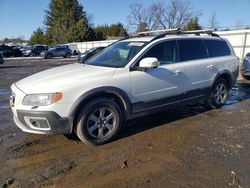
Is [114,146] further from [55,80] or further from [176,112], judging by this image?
[176,112]

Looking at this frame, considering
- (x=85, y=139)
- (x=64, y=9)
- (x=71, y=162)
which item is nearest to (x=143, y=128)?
(x=85, y=139)

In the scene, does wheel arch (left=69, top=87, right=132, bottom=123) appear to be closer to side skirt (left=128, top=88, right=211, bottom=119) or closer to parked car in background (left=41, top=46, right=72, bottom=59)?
side skirt (left=128, top=88, right=211, bottom=119)

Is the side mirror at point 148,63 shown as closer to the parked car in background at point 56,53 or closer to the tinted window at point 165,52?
the tinted window at point 165,52

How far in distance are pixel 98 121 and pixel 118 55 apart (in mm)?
1411

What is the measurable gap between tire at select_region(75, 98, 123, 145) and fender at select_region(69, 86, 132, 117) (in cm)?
12

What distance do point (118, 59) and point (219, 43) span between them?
2.88 m

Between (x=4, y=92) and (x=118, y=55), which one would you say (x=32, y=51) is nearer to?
(x=4, y=92)

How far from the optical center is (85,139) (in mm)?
4422

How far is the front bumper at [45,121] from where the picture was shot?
408cm

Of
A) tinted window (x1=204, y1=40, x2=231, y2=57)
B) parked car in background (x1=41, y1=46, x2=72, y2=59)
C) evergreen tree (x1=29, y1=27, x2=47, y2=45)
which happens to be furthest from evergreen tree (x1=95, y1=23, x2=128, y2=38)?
tinted window (x1=204, y1=40, x2=231, y2=57)

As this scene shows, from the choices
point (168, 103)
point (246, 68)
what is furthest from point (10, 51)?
point (168, 103)

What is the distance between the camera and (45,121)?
4.12 m

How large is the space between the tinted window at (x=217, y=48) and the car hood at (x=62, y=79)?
2.75 metres

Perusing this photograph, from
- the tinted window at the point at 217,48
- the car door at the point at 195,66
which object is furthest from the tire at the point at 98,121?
the tinted window at the point at 217,48
